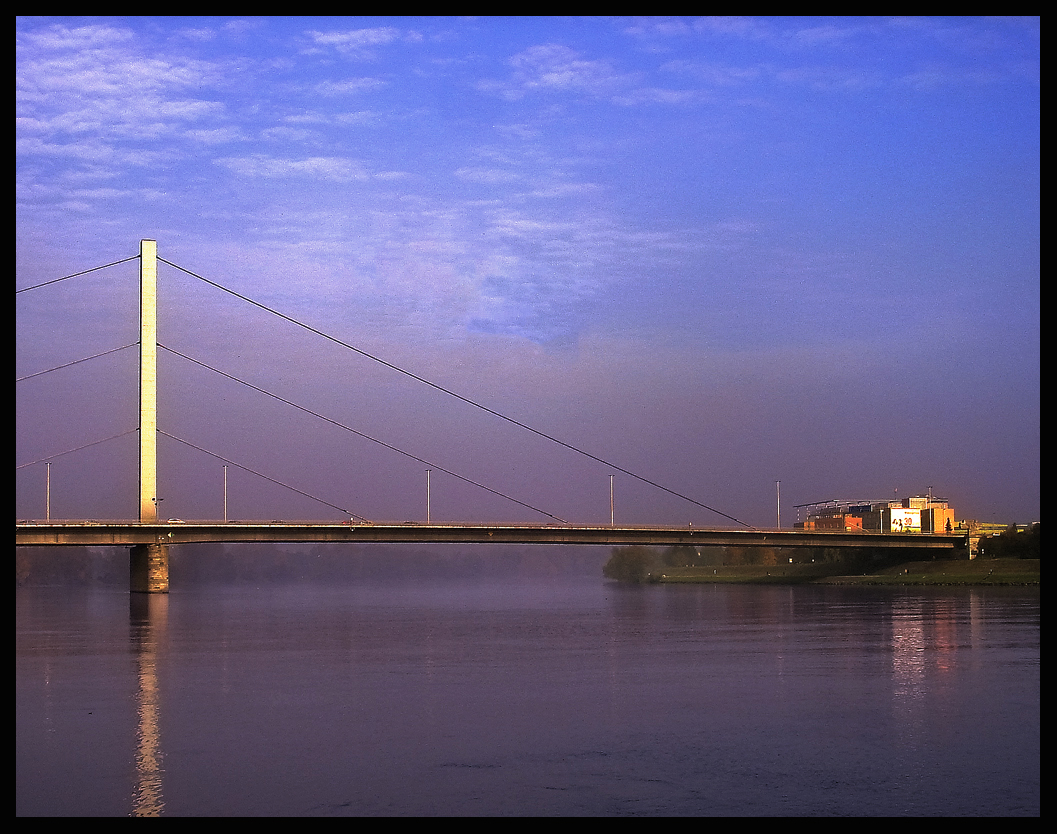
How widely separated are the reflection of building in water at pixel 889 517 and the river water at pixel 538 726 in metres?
92.5

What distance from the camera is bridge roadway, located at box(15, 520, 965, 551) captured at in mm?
72312

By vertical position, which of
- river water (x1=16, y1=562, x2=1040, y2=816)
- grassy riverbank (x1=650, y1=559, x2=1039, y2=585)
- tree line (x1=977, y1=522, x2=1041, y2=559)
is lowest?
grassy riverbank (x1=650, y1=559, x2=1039, y2=585)

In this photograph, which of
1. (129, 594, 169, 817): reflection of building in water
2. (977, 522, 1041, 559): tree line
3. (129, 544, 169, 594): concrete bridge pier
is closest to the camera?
(129, 594, 169, 817): reflection of building in water

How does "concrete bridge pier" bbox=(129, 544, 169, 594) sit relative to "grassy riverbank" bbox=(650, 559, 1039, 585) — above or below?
above

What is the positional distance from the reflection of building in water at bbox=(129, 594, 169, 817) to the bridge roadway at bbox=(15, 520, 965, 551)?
1046 inches

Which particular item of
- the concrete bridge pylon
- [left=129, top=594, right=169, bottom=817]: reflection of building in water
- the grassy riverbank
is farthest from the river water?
the grassy riverbank

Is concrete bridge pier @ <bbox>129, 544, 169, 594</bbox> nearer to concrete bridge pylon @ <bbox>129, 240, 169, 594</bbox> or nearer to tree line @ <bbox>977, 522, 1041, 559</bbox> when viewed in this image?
concrete bridge pylon @ <bbox>129, 240, 169, 594</bbox>

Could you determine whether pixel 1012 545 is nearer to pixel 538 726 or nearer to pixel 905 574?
pixel 905 574

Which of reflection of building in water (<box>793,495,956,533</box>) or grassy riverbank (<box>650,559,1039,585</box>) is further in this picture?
reflection of building in water (<box>793,495,956,533</box>)

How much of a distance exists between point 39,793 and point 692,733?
10.4 metres

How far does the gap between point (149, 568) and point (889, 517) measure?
9271 centimetres
